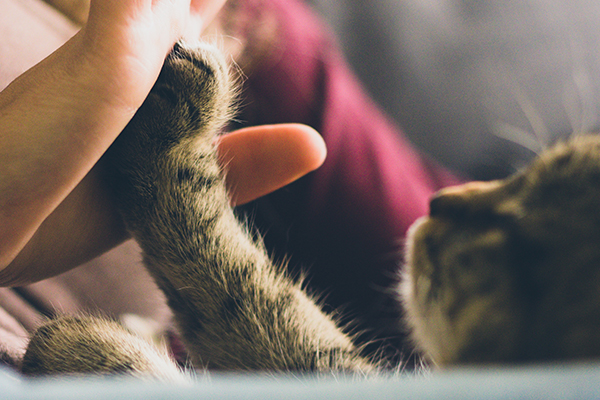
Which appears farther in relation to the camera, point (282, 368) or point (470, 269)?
point (282, 368)

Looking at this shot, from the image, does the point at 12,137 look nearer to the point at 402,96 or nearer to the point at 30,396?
the point at 30,396

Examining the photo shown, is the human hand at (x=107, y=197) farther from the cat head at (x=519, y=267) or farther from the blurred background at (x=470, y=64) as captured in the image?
the blurred background at (x=470, y=64)

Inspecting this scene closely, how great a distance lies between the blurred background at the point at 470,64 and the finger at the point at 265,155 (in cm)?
32

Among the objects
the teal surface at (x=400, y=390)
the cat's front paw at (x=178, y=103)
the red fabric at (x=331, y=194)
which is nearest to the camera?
the teal surface at (x=400, y=390)

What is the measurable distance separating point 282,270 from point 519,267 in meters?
0.20

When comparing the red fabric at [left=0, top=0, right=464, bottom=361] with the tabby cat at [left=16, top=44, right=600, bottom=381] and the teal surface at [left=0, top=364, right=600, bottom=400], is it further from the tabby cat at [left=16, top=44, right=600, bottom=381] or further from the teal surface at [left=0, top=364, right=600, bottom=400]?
the teal surface at [left=0, top=364, right=600, bottom=400]

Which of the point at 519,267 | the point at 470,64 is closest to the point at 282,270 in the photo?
the point at 519,267

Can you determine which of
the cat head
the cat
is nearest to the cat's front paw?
the cat

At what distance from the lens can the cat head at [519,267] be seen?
0.19 meters

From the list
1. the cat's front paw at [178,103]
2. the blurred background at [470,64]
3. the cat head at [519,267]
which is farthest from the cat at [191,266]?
the blurred background at [470,64]

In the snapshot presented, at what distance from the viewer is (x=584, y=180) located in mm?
214

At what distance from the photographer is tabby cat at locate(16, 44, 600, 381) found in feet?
0.64

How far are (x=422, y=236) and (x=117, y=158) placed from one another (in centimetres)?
22

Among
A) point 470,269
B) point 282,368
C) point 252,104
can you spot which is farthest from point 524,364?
point 252,104
